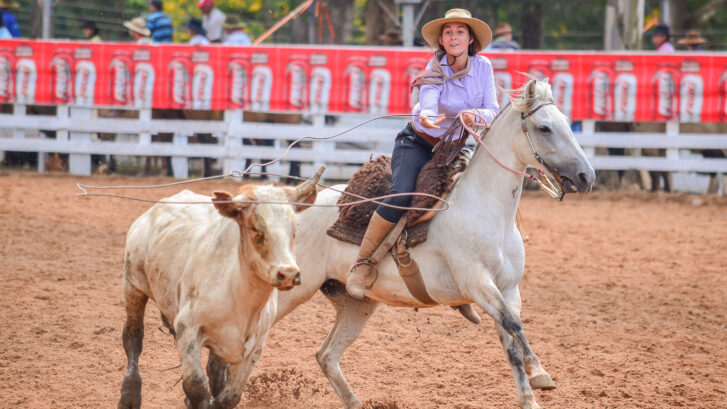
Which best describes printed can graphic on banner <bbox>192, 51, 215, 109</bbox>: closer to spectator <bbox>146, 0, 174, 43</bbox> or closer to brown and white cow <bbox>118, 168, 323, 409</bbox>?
spectator <bbox>146, 0, 174, 43</bbox>

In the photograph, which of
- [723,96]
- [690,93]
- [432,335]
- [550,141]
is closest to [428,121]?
[550,141]

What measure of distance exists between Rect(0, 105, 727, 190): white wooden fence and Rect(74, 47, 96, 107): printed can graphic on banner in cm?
25

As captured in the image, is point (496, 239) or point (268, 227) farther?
point (496, 239)

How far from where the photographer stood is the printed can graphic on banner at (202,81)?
14.6 meters

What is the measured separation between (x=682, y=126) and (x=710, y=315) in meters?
7.79

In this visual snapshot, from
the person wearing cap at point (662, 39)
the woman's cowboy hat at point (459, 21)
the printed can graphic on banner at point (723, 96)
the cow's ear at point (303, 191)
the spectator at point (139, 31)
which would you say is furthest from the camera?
the spectator at point (139, 31)

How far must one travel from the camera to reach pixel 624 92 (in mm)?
14336

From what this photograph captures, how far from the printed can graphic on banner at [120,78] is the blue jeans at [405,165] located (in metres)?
9.99

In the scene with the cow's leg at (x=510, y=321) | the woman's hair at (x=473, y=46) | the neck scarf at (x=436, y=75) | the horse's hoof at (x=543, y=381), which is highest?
the woman's hair at (x=473, y=46)

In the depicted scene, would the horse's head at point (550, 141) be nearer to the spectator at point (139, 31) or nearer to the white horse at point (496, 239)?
the white horse at point (496, 239)

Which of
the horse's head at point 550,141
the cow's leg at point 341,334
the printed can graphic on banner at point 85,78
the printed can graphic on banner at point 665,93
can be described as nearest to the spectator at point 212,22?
the printed can graphic on banner at point 85,78

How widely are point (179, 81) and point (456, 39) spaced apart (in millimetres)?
9941

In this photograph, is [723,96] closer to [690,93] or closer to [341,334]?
[690,93]

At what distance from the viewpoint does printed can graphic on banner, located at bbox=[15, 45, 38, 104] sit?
1484 centimetres
